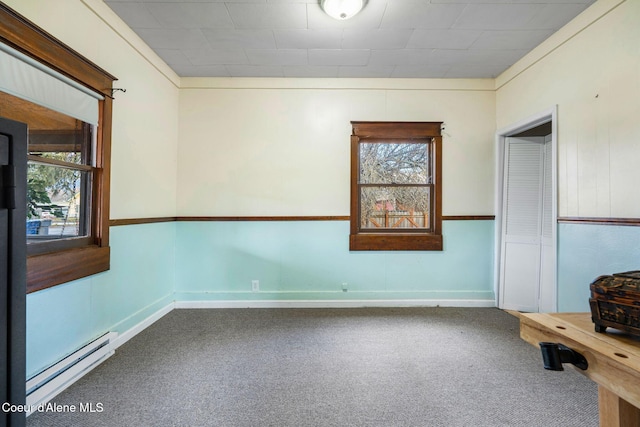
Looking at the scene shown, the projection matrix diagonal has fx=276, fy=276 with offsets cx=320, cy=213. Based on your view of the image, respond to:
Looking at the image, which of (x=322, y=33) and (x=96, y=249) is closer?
(x=96, y=249)

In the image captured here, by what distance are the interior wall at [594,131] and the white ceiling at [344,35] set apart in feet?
0.82

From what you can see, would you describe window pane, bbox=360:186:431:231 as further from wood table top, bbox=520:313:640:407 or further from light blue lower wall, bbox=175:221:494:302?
wood table top, bbox=520:313:640:407

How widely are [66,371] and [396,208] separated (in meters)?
3.15

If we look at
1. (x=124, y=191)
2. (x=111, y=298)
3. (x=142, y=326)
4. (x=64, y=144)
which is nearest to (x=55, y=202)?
(x=64, y=144)

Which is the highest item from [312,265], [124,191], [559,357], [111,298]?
[124,191]

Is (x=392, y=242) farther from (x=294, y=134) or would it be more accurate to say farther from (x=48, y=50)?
(x=48, y=50)

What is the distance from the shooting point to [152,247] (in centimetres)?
278

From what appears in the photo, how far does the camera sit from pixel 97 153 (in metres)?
2.12

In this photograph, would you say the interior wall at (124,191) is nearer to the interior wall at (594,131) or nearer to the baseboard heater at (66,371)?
the baseboard heater at (66,371)

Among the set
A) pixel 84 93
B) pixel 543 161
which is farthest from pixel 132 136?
pixel 543 161

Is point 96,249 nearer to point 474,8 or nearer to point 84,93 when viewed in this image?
point 84,93

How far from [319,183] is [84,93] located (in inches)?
84.6

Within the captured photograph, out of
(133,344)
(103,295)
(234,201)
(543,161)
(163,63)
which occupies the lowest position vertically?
(133,344)

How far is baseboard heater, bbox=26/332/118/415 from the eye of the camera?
61.6 inches
